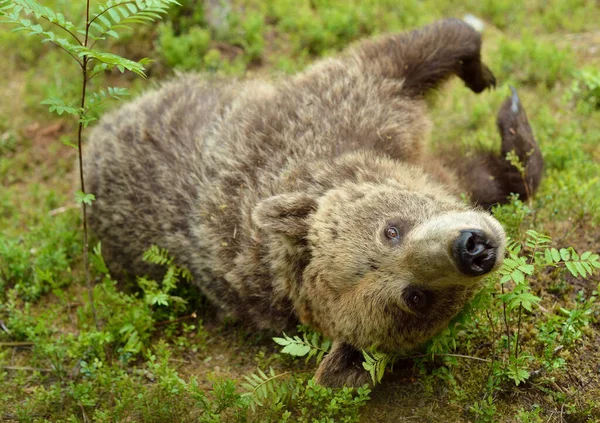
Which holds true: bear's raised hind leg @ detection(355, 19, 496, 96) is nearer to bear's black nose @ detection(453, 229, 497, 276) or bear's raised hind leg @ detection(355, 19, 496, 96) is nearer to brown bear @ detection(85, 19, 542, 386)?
brown bear @ detection(85, 19, 542, 386)

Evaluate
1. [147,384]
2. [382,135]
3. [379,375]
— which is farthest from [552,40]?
[147,384]

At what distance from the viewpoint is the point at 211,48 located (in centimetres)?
715

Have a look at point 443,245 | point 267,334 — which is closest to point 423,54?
point 443,245

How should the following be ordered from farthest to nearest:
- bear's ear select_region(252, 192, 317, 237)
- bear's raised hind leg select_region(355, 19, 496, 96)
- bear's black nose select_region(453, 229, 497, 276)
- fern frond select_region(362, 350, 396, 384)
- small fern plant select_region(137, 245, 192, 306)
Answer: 1. bear's raised hind leg select_region(355, 19, 496, 96)
2. small fern plant select_region(137, 245, 192, 306)
3. bear's ear select_region(252, 192, 317, 237)
4. fern frond select_region(362, 350, 396, 384)
5. bear's black nose select_region(453, 229, 497, 276)

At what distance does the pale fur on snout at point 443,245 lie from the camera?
132 inches

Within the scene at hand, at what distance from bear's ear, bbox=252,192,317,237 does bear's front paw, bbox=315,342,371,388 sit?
812 millimetres

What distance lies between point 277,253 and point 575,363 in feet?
6.41

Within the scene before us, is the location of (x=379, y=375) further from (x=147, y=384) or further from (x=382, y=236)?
(x=147, y=384)

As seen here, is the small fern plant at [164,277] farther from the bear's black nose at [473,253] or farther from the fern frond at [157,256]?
the bear's black nose at [473,253]

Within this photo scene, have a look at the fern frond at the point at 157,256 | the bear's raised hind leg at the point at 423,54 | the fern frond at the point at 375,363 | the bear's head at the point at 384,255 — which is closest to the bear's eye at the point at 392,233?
the bear's head at the point at 384,255

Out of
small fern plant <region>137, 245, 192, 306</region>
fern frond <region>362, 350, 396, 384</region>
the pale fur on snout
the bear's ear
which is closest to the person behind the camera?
the pale fur on snout

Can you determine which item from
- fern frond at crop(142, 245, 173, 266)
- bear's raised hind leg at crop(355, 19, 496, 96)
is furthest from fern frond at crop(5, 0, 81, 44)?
bear's raised hind leg at crop(355, 19, 496, 96)

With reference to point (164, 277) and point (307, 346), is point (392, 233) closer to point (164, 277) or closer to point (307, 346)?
point (307, 346)

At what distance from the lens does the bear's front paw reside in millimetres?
3781
